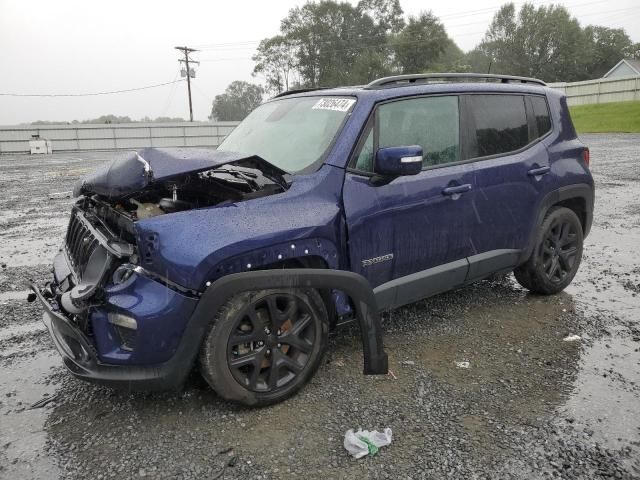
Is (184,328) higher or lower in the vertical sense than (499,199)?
lower

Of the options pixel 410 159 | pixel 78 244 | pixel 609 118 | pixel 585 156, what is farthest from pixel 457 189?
pixel 609 118

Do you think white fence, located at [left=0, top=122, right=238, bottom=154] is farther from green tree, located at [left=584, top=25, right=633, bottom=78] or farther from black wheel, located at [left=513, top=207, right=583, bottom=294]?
green tree, located at [left=584, top=25, right=633, bottom=78]

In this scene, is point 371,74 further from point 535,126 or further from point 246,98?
point 535,126

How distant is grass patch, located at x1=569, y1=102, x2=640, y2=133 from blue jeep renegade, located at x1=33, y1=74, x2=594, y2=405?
96.7ft

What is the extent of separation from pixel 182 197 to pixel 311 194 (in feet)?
2.52

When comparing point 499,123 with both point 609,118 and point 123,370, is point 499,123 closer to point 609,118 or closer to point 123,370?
point 123,370

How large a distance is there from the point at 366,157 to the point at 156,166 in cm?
131

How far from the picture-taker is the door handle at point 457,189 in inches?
139

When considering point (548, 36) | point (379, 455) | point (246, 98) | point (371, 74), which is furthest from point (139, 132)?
point (548, 36)

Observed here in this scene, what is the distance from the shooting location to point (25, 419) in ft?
9.37

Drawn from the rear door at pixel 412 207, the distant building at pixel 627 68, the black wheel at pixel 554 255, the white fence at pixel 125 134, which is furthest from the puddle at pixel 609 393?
the distant building at pixel 627 68

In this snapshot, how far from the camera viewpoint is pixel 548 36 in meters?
68.6

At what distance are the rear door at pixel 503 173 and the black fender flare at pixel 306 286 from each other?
4.51 ft

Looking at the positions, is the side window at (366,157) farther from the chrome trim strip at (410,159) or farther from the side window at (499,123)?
the side window at (499,123)
